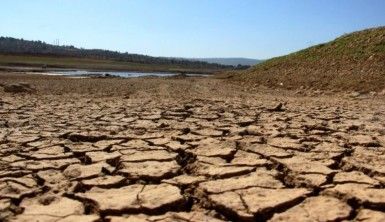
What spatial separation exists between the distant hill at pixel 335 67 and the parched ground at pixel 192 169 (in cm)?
698

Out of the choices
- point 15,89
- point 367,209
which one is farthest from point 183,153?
point 15,89

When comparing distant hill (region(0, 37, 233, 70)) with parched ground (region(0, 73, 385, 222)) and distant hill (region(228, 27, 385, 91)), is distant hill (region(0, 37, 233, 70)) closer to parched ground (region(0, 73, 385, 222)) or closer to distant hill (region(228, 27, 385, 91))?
distant hill (region(228, 27, 385, 91))

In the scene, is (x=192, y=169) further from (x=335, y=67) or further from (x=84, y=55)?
(x=84, y=55)

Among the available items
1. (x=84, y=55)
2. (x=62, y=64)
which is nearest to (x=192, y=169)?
(x=62, y=64)

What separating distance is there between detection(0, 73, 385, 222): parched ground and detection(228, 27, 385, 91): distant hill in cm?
698

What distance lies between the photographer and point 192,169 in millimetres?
3379

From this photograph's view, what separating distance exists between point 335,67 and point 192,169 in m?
12.3

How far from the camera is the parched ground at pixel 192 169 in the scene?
8.18ft

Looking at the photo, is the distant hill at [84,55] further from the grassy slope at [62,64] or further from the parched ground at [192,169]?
the parched ground at [192,169]

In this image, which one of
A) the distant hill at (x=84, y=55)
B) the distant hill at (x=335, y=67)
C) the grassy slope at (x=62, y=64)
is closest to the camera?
the distant hill at (x=335, y=67)

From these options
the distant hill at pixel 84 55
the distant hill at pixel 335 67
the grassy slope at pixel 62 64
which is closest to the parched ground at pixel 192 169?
the distant hill at pixel 335 67

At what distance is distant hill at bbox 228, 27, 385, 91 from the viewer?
12.8 meters

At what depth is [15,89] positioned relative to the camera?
11.8 m

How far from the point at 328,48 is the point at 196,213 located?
1623cm
